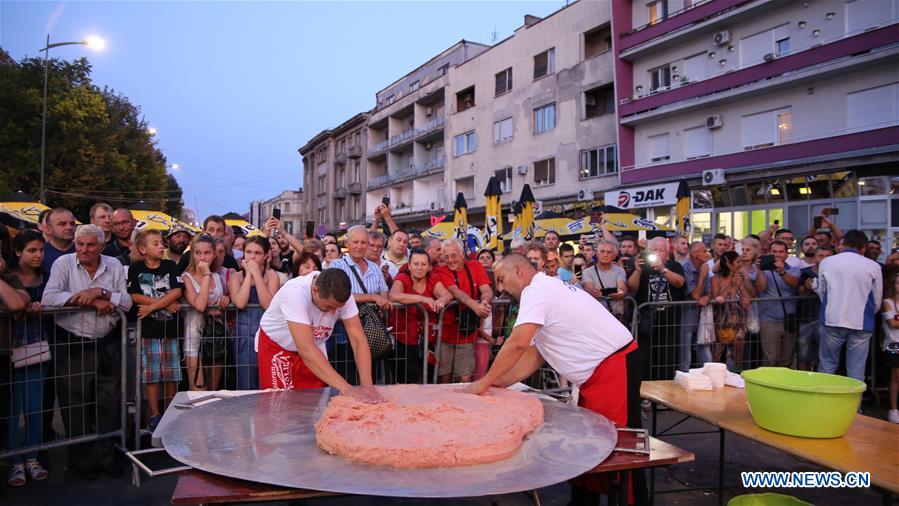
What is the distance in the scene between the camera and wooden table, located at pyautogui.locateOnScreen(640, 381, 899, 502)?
2723 millimetres

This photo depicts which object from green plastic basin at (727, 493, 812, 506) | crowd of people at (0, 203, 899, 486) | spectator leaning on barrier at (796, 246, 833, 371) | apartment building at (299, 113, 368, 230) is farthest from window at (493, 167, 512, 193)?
green plastic basin at (727, 493, 812, 506)

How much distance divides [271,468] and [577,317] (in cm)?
200

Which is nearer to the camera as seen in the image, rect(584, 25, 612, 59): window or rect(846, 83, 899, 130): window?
rect(846, 83, 899, 130): window

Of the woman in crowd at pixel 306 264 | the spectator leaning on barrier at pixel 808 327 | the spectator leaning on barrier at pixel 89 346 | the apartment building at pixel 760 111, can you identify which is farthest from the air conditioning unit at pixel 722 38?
the spectator leaning on barrier at pixel 89 346

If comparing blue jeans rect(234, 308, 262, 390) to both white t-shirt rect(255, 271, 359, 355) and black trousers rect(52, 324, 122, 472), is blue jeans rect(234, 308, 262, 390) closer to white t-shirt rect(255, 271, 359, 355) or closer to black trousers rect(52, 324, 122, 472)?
black trousers rect(52, 324, 122, 472)

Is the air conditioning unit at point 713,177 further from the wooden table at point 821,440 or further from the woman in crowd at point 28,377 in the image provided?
the woman in crowd at point 28,377

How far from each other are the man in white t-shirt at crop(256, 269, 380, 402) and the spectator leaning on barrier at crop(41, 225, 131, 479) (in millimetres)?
1762

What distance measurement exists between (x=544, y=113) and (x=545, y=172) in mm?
3067

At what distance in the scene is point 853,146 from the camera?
55.2 ft

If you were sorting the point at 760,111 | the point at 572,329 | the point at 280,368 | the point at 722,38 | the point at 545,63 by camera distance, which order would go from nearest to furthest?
1. the point at 572,329
2. the point at 280,368
3. the point at 760,111
4. the point at 722,38
5. the point at 545,63

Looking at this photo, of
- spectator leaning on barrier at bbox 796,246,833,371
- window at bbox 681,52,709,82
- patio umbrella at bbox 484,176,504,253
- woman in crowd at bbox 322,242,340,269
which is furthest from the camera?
window at bbox 681,52,709,82

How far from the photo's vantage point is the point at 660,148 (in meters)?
23.2

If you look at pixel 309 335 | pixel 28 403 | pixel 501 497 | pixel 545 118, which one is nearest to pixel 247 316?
pixel 28 403

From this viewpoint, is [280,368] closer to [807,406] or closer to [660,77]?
[807,406]
